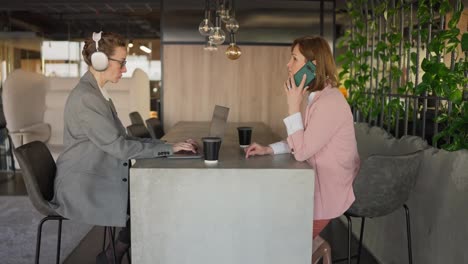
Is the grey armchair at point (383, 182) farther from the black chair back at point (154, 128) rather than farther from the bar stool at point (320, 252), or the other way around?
the black chair back at point (154, 128)

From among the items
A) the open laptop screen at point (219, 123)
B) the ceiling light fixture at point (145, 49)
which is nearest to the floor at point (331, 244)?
the open laptop screen at point (219, 123)

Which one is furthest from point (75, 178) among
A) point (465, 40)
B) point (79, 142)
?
point (465, 40)

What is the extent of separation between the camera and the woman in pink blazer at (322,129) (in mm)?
2203

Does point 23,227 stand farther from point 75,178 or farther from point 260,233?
point 260,233

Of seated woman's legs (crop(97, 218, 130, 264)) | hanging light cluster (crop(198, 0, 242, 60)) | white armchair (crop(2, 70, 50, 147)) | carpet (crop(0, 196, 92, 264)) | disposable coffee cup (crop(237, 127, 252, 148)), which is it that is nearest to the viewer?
seated woman's legs (crop(97, 218, 130, 264))

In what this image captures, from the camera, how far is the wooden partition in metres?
6.12

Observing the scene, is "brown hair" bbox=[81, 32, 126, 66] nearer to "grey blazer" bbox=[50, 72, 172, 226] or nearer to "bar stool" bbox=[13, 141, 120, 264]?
"grey blazer" bbox=[50, 72, 172, 226]

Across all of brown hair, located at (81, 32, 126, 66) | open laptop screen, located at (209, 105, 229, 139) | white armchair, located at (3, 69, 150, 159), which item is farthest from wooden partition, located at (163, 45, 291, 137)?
brown hair, located at (81, 32, 126, 66)

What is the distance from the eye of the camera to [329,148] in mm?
2275

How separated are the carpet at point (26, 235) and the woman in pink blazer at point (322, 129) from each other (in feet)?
6.71

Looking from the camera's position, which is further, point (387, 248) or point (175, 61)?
point (175, 61)

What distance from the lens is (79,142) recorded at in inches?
94.3

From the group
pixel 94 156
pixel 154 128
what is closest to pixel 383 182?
pixel 94 156

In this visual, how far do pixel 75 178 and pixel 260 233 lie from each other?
2.99ft
